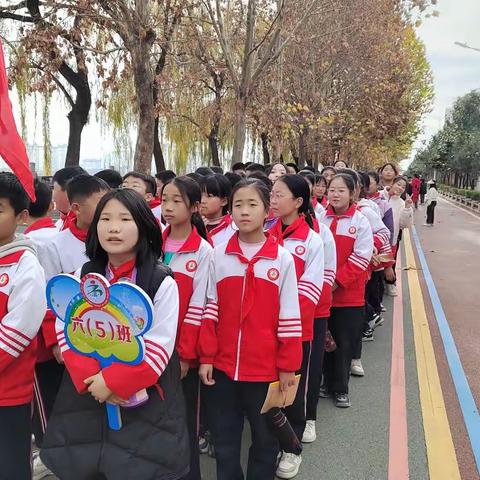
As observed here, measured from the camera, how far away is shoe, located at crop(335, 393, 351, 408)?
3.70m

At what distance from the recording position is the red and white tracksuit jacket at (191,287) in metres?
2.37

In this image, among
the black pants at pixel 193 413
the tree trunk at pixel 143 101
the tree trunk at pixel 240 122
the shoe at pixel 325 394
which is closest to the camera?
the black pants at pixel 193 413

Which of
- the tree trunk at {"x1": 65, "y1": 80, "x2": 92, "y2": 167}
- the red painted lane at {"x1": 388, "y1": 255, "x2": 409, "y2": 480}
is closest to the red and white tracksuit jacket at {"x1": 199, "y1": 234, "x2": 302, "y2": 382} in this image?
the red painted lane at {"x1": 388, "y1": 255, "x2": 409, "y2": 480}

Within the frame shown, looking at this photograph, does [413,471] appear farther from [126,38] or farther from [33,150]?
[33,150]

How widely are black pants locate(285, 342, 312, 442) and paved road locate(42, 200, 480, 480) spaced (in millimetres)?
274

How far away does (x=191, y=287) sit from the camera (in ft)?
8.03

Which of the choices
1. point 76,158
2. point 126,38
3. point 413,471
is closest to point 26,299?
point 413,471

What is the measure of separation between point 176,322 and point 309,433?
71.3 inches

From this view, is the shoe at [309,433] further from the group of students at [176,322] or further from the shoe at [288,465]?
the shoe at [288,465]

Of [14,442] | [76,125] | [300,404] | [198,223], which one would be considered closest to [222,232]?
[198,223]

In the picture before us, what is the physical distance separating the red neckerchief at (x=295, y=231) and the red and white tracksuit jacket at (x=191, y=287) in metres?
0.53

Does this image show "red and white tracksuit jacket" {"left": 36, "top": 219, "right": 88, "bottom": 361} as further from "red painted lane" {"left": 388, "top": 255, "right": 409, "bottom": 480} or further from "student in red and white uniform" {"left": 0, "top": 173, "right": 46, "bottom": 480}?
"red painted lane" {"left": 388, "top": 255, "right": 409, "bottom": 480}

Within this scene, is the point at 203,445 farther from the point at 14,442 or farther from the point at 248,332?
the point at 14,442

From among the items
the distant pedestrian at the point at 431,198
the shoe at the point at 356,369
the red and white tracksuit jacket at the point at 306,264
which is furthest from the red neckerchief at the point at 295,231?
the distant pedestrian at the point at 431,198
